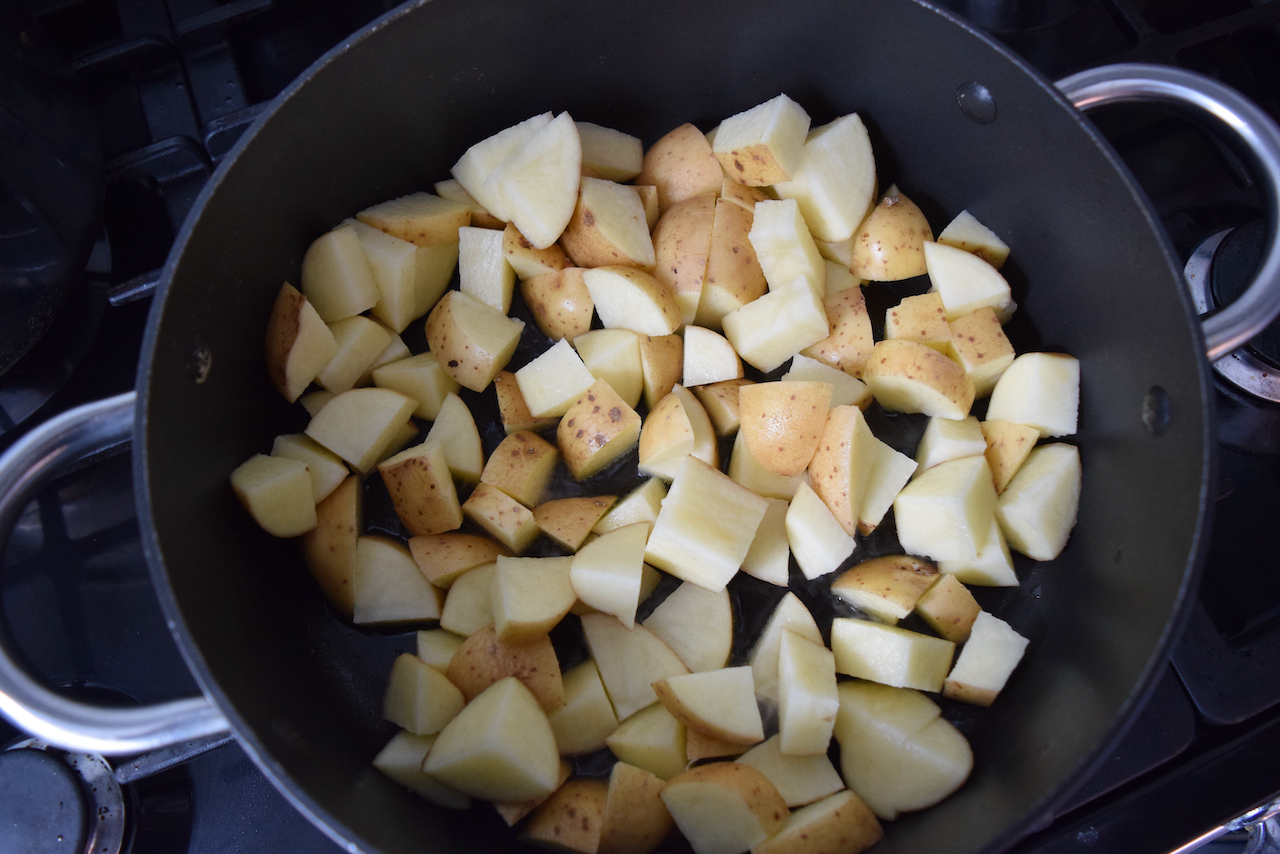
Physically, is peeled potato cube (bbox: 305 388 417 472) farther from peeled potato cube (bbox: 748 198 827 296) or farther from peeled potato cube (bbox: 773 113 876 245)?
peeled potato cube (bbox: 773 113 876 245)

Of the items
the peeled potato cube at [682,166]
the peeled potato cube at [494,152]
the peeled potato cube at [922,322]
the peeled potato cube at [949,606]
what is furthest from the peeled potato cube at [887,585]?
the peeled potato cube at [494,152]

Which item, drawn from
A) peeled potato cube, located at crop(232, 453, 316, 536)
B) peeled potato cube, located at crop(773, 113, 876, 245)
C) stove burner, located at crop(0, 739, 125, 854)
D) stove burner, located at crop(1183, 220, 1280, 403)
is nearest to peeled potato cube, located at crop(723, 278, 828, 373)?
peeled potato cube, located at crop(773, 113, 876, 245)

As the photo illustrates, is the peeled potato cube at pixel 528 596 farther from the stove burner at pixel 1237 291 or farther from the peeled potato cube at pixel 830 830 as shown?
the stove burner at pixel 1237 291

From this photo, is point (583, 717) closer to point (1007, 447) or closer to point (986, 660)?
point (986, 660)

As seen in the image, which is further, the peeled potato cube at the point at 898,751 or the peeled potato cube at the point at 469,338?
the peeled potato cube at the point at 469,338

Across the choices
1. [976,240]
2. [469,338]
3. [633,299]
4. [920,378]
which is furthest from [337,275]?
[976,240]

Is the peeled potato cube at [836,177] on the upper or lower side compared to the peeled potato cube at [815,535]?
upper
